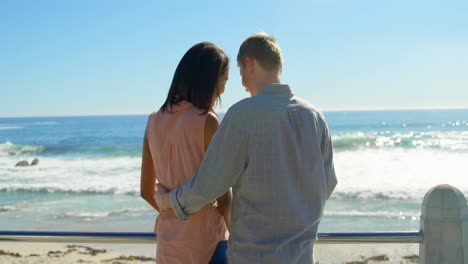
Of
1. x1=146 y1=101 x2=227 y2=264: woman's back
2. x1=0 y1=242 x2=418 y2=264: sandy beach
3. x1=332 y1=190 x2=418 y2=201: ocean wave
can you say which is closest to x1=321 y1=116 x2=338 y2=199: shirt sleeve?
x1=146 y1=101 x2=227 y2=264: woman's back

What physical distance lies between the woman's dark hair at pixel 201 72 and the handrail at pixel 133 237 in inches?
29.8

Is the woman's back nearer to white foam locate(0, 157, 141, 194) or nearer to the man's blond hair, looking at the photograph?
the man's blond hair

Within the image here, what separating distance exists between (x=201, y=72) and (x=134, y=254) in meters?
6.32

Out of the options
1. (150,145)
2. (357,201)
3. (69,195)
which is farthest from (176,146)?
(69,195)

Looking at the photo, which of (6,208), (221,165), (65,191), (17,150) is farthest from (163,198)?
(17,150)

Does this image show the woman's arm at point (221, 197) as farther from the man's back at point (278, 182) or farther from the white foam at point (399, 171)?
the white foam at point (399, 171)

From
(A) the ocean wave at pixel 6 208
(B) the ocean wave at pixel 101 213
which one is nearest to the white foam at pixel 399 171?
(B) the ocean wave at pixel 101 213

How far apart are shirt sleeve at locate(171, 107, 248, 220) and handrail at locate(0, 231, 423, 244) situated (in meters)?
0.76

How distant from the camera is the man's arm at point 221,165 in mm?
1748

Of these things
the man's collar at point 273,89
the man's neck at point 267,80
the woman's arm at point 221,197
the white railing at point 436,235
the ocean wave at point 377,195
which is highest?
the man's neck at point 267,80

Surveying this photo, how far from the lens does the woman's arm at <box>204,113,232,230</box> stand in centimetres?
199

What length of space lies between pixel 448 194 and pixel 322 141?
102cm

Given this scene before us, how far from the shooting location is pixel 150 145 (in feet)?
6.91

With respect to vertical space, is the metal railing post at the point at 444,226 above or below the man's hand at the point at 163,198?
below
